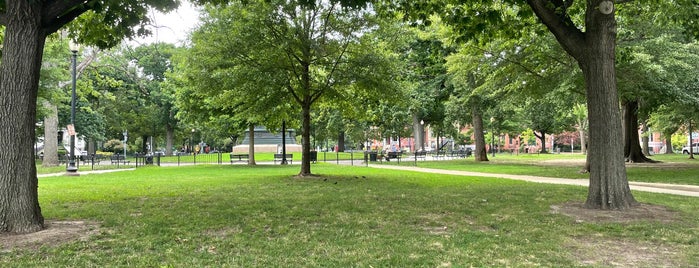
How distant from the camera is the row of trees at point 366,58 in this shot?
6.54m

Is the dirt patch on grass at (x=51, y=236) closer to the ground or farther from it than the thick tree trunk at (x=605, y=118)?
closer to the ground


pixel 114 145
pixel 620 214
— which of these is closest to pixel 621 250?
pixel 620 214

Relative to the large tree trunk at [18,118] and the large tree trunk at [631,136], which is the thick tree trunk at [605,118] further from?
the large tree trunk at [631,136]

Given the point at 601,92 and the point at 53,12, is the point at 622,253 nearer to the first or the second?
the point at 601,92

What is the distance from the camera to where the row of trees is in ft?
21.5

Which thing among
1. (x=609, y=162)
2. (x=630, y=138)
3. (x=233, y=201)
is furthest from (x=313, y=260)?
(x=630, y=138)

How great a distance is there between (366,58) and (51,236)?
426 inches

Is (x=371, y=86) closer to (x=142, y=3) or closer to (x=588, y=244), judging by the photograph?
(x=142, y=3)

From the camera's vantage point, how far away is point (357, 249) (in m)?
5.50

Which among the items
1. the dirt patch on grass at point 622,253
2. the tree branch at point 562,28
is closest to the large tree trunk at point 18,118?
the dirt patch on grass at point 622,253

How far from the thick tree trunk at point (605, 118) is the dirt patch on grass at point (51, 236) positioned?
27.6 ft

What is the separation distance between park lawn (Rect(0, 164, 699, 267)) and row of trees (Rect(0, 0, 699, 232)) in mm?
1581

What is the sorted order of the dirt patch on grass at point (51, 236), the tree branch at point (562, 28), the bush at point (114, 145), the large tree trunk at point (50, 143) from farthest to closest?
the bush at point (114, 145) < the large tree trunk at point (50, 143) < the tree branch at point (562, 28) < the dirt patch on grass at point (51, 236)

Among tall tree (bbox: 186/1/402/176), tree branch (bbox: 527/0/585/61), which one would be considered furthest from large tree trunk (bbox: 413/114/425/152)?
tree branch (bbox: 527/0/585/61)
